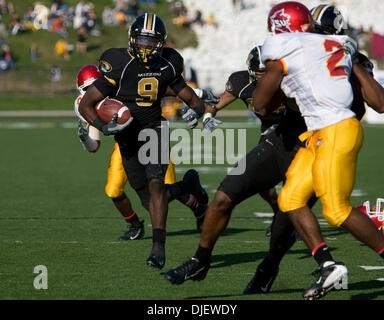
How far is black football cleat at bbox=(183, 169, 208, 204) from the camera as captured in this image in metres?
6.53

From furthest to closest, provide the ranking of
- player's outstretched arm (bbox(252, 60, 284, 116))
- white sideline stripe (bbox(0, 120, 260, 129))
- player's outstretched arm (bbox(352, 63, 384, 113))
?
1. white sideline stripe (bbox(0, 120, 260, 129))
2. player's outstretched arm (bbox(352, 63, 384, 113))
3. player's outstretched arm (bbox(252, 60, 284, 116))

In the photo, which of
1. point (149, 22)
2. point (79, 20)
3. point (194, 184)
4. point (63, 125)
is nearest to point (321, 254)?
point (149, 22)

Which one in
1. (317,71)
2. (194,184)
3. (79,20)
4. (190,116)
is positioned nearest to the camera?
(317,71)

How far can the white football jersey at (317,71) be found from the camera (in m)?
4.20

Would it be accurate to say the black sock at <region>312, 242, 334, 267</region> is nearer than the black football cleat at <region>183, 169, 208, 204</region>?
Yes

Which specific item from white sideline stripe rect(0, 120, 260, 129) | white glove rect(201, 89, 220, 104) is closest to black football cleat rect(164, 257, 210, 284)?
white glove rect(201, 89, 220, 104)

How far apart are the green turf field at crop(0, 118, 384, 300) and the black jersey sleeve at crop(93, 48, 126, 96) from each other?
4.16 ft

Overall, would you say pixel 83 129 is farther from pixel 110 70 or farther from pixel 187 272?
pixel 187 272

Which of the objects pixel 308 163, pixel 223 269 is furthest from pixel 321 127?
pixel 223 269

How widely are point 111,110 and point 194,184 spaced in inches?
47.2

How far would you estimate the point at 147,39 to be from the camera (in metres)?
5.54

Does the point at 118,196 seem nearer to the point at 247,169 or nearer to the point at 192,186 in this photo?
the point at 192,186

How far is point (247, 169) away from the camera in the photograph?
15.5 ft

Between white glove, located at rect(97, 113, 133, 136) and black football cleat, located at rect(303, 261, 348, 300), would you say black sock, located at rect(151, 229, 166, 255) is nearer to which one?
white glove, located at rect(97, 113, 133, 136)
